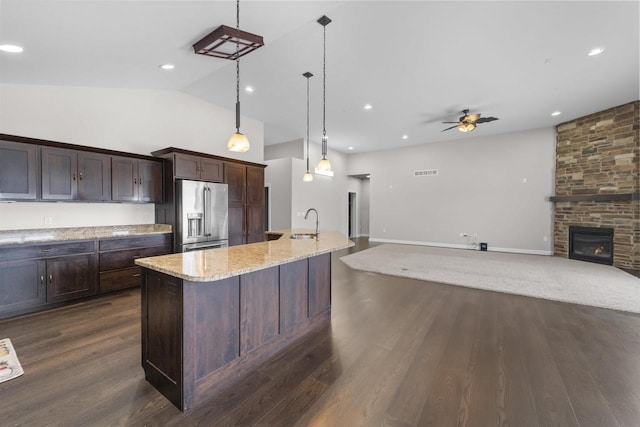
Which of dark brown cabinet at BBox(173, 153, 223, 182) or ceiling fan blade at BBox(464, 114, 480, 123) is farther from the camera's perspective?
ceiling fan blade at BBox(464, 114, 480, 123)

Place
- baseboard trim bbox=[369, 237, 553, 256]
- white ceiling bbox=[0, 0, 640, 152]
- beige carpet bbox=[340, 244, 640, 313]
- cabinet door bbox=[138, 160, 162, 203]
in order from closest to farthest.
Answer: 1. white ceiling bbox=[0, 0, 640, 152]
2. beige carpet bbox=[340, 244, 640, 313]
3. cabinet door bbox=[138, 160, 162, 203]
4. baseboard trim bbox=[369, 237, 553, 256]

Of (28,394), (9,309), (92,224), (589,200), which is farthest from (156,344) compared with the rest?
(589,200)

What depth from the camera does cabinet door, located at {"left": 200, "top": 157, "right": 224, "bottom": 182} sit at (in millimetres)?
4625

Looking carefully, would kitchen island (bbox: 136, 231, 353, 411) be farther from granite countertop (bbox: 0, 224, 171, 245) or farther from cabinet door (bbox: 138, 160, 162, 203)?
cabinet door (bbox: 138, 160, 162, 203)

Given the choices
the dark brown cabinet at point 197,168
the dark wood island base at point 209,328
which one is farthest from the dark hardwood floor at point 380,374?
the dark brown cabinet at point 197,168

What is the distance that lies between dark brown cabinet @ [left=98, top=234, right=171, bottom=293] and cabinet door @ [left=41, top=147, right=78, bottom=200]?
76 cm

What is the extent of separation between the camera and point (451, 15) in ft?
9.52

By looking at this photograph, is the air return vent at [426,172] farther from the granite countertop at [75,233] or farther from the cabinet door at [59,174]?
the cabinet door at [59,174]

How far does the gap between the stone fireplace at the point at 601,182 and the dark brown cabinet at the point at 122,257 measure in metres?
8.90

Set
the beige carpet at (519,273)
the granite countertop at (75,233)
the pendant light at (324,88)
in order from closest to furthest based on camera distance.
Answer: the pendant light at (324,88), the granite countertop at (75,233), the beige carpet at (519,273)

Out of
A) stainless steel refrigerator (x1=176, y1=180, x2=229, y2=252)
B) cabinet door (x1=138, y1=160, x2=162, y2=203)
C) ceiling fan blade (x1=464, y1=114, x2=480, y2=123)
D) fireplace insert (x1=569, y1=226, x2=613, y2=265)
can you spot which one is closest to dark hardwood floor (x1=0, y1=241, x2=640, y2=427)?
stainless steel refrigerator (x1=176, y1=180, x2=229, y2=252)

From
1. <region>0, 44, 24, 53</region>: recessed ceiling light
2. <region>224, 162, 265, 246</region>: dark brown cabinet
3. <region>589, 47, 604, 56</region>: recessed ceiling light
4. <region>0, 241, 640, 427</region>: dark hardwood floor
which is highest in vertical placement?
<region>589, 47, 604, 56</region>: recessed ceiling light

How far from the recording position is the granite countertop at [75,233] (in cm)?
323

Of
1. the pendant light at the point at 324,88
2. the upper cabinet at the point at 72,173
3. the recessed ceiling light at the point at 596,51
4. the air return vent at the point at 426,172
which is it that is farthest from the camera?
the air return vent at the point at 426,172
